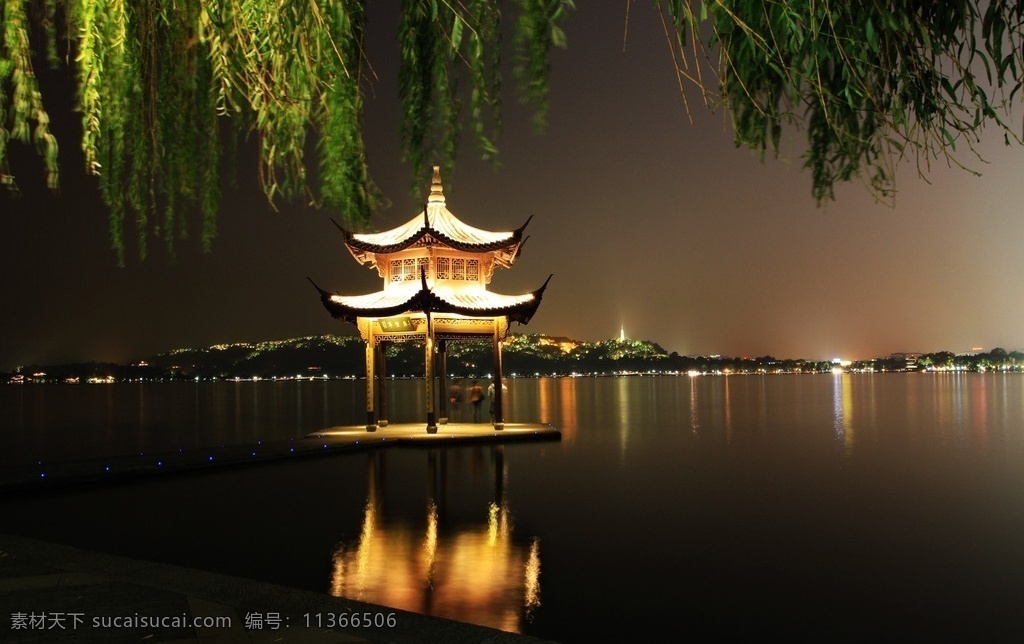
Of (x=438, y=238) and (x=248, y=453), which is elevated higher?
(x=438, y=238)

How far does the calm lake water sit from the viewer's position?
6.82 m

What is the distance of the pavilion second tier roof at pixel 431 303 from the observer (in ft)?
59.5

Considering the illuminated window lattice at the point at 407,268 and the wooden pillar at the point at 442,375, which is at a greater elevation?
the illuminated window lattice at the point at 407,268

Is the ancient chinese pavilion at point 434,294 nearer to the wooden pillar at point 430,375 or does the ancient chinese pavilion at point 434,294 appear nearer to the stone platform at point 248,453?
the wooden pillar at point 430,375

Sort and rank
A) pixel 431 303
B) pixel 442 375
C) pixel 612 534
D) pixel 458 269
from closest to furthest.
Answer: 1. pixel 612 534
2. pixel 431 303
3. pixel 458 269
4. pixel 442 375

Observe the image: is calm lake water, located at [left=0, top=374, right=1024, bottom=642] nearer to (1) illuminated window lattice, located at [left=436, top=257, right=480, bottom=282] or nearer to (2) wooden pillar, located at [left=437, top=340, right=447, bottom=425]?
(2) wooden pillar, located at [left=437, top=340, right=447, bottom=425]

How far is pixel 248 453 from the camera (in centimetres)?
1516

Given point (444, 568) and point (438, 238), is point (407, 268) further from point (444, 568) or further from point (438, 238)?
point (444, 568)

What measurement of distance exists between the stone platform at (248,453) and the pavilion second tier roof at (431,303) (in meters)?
2.86

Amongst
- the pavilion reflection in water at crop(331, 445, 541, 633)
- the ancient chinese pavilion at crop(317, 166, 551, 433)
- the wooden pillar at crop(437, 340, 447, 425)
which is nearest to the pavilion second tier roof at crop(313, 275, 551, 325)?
the ancient chinese pavilion at crop(317, 166, 551, 433)

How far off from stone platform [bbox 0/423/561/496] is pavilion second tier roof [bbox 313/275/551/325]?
112 inches

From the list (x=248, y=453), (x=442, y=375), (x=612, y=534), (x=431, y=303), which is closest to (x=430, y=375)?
(x=431, y=303)

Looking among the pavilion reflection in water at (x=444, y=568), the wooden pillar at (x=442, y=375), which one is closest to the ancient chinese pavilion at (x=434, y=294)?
the wooden pillar at (x=442, y=375)

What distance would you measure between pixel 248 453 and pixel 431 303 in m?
5.22
